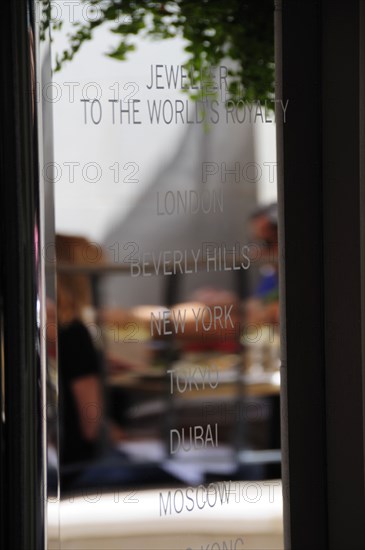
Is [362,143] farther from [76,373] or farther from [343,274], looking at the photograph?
[76,373]

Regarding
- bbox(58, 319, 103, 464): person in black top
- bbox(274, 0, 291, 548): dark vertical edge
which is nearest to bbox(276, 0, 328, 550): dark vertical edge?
bbox(274, 0, 291, 548): dark vertical edge

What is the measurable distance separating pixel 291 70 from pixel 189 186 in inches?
8.3

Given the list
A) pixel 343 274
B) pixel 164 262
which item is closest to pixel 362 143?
pixel 343 274

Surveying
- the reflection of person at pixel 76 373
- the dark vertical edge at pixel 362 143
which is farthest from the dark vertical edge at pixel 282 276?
the reflection of person at pixel 76 373

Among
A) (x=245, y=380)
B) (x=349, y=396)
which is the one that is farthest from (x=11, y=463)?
(x=349, y=396)

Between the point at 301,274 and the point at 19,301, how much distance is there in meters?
0.38

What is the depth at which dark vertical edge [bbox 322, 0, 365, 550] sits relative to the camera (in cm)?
113

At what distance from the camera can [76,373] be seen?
113 centimetres

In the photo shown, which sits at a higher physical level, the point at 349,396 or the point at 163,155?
the point at 163,155

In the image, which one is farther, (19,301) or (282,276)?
(282,276)

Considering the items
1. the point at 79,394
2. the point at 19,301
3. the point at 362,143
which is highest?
the point at 362,143

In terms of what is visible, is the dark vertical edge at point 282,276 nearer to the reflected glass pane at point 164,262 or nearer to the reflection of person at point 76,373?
the reflected glass pane at point 164,262

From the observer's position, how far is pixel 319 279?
1.14 m

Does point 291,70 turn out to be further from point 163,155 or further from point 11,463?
point 11,463
